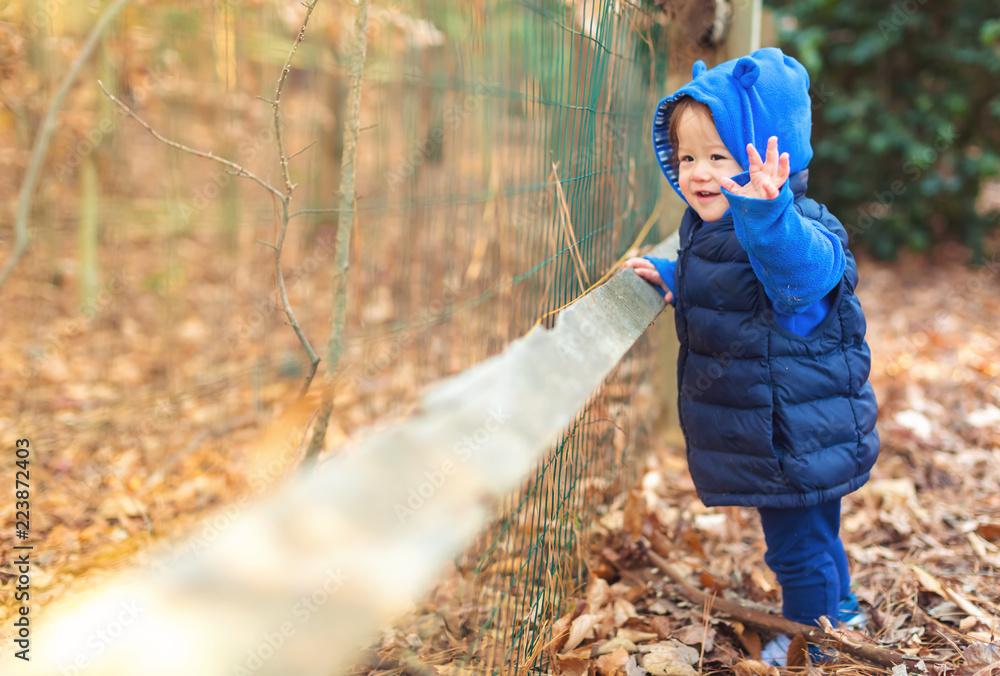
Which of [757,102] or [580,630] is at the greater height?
[757,102]

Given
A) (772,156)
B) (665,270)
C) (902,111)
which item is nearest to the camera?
(772,156)

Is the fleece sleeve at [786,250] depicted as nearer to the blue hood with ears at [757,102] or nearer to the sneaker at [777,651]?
the blue hood with ears at [757,102]

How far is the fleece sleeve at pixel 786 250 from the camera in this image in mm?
1214

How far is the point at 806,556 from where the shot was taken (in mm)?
1573

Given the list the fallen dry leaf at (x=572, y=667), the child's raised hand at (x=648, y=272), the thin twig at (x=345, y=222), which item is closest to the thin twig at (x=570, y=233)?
the child's raised hand at (x=648, y=272)

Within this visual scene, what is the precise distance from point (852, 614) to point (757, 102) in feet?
3.87

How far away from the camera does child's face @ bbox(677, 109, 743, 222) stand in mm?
1370

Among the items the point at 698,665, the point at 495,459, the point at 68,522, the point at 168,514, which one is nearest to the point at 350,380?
the point at 168,514

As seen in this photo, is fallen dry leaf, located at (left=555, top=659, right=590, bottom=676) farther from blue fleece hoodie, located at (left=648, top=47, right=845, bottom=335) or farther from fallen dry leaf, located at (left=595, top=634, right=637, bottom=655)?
blue fleece hoodie, located at (left=648, top=47, right=845, bottom=335)

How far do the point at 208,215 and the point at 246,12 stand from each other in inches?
65.4

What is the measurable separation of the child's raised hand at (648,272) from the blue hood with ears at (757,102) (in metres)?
0.28

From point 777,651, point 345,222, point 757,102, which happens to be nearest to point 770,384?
point 757,102

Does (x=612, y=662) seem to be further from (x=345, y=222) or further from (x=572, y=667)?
(x=345, y=222)

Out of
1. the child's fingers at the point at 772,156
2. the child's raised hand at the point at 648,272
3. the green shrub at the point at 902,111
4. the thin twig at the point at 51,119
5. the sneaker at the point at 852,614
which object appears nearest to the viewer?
the child's fingers at the point at 772,156
